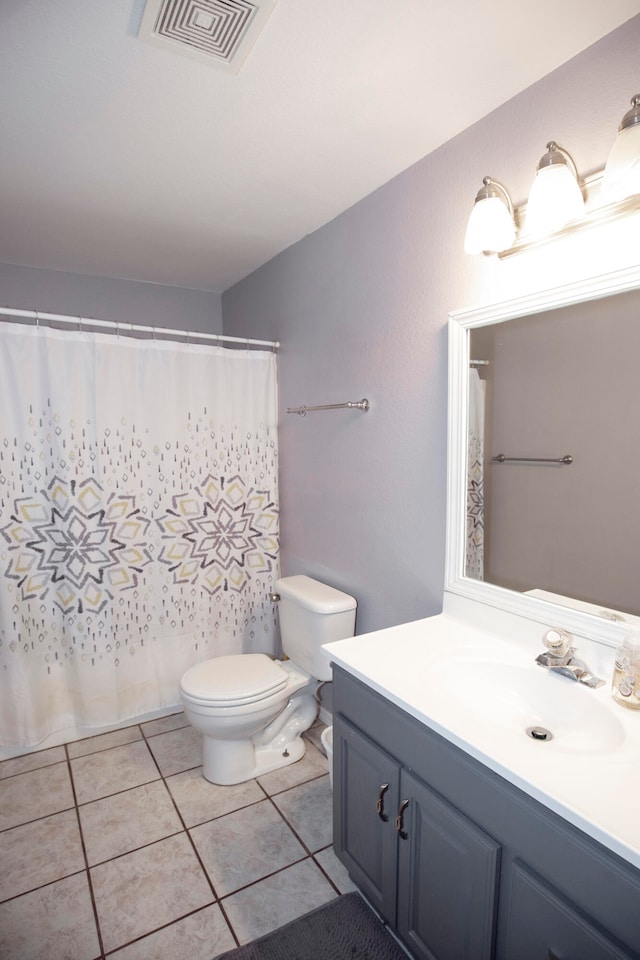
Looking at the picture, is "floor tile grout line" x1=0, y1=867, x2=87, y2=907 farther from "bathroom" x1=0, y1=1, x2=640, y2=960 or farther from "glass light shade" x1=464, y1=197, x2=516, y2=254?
"glass light shade" x1=464, y1=197, x2=516, y2=254

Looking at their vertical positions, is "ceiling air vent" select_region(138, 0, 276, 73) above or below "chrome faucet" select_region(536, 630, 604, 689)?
above

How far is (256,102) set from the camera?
1377 mm

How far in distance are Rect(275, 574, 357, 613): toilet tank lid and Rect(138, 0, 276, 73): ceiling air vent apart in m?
1.75

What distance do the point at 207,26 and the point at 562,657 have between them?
1.68m

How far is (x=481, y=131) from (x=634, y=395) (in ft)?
2.96

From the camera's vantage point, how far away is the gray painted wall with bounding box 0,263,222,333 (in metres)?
2.71

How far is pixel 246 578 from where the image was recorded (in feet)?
8.59

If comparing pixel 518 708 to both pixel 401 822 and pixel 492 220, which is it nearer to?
pixel 401 822

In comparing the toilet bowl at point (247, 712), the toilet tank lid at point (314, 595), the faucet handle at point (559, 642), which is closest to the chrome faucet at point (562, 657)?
the faucet handle at point (559, 642)

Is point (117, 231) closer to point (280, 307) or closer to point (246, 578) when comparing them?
point (280, 307)

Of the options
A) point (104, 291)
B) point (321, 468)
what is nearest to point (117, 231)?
point (104, 291)

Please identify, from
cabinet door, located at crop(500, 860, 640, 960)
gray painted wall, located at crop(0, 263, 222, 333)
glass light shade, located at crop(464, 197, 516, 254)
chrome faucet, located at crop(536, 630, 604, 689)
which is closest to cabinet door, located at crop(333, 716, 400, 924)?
cabinet door, located at crop(500, 860, 640, 960)

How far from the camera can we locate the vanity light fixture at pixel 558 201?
1.05 meters

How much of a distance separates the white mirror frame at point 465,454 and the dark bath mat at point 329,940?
38.3 inches
